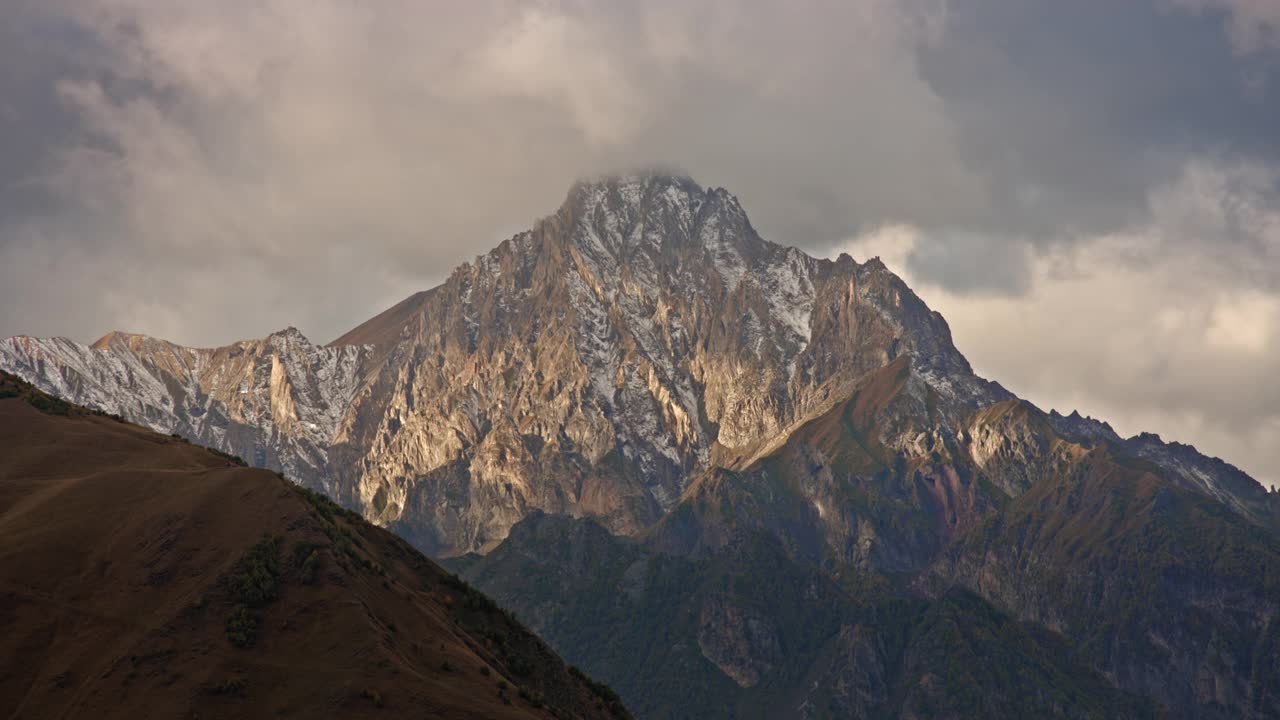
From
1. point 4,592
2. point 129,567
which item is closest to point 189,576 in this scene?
point 129,567

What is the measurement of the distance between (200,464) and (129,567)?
34.0 metres

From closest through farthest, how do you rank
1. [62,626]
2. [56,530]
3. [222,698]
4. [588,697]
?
[222,698] < [62,626] < [56,530] < [588,697]

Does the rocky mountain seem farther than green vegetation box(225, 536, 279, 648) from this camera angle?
No

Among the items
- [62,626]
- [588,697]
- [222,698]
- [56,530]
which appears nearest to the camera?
[222,698]

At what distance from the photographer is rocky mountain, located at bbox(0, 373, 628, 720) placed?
145625mm

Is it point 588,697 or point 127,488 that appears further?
point 588,697

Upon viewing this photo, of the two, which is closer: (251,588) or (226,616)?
(226,616)

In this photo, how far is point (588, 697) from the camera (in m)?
195

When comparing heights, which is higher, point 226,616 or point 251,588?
point 251,588

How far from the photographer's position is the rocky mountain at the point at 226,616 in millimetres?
145625

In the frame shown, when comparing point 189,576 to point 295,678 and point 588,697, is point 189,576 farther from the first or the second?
point 588,697

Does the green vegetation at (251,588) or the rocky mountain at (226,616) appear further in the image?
the green vegetation at (251,588)

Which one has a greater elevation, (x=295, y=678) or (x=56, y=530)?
(x=56, y=530)

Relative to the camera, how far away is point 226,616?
154 metres
